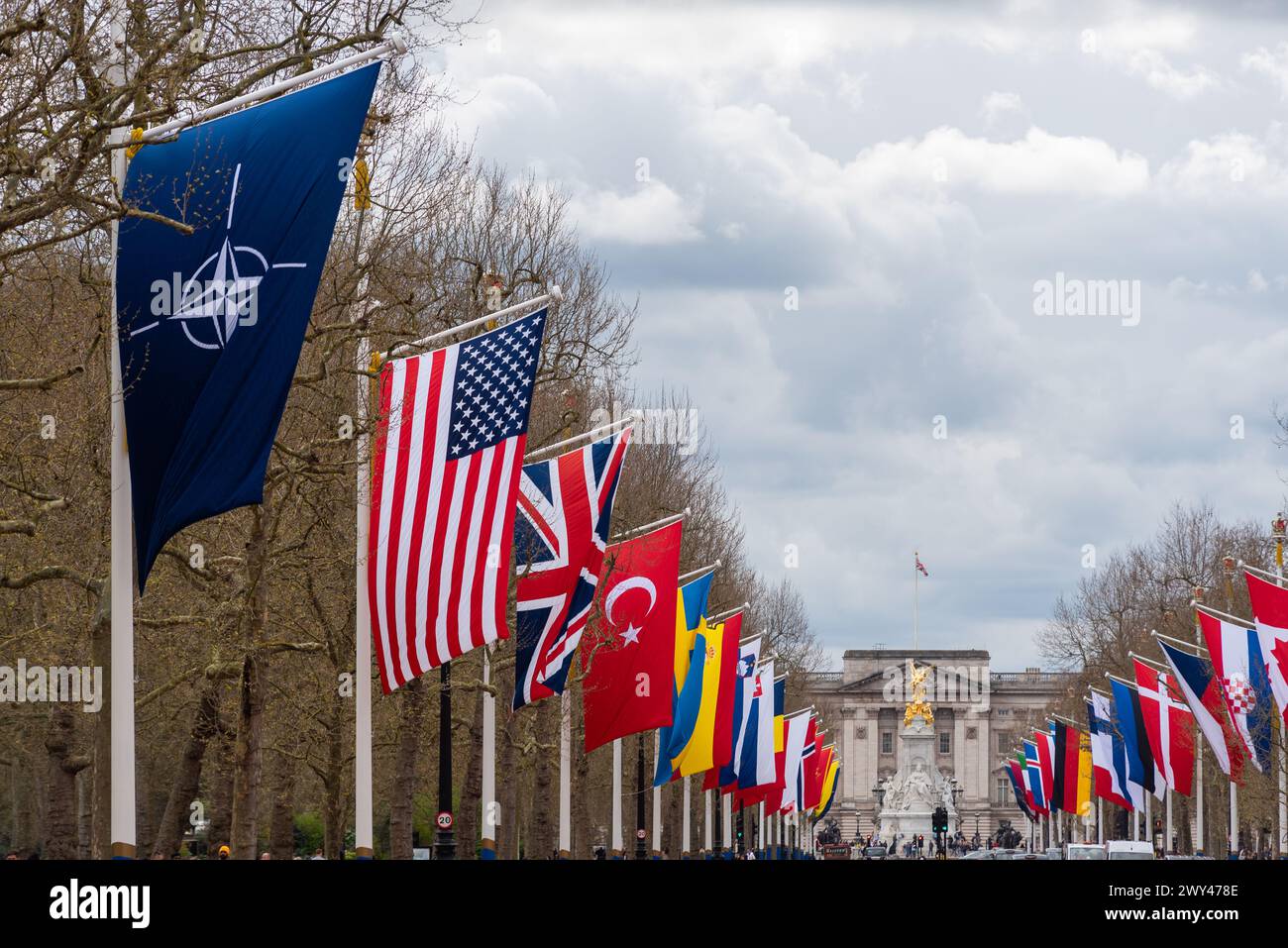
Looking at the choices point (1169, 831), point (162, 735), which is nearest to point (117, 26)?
point (162, 735)

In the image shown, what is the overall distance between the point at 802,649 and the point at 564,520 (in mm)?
79764

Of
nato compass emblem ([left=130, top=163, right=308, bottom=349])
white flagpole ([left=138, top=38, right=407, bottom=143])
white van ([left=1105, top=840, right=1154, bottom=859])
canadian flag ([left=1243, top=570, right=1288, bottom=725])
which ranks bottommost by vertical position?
white van ([left=1105, top=840, right=1154, bottom=859])

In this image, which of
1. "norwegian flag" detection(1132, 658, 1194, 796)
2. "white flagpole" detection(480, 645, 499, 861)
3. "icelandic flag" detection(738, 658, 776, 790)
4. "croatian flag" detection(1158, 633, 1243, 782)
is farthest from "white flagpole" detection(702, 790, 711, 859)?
"white flagpole" detection(480, 645, 499, 861)

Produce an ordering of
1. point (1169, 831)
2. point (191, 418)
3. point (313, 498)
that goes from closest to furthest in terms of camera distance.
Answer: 1. point (191, 418)
2. point (313, 498)
3. point (1169, 831)

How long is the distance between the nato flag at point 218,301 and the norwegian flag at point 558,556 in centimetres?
1421

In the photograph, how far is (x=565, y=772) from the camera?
158 ft

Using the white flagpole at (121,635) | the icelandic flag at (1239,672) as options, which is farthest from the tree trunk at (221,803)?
the icelandic flag at (1239,672)

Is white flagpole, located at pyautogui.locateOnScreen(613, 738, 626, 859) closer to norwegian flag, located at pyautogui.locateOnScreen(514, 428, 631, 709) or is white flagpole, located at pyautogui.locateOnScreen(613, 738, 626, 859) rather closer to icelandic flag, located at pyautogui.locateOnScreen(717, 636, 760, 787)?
icelandic flag, located at pyautogui.locateOnScreen(717, 636, 760, 787)

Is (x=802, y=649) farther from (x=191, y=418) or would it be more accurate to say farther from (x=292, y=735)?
(x=191, y=418)

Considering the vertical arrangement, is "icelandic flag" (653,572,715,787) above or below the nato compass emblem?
below

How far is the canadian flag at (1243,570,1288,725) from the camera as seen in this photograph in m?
42.3

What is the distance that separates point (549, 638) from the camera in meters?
32.6

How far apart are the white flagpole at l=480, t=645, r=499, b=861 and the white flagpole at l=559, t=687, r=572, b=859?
911cm
